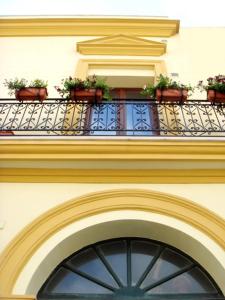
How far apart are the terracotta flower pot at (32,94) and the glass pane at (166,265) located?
336 centimetres

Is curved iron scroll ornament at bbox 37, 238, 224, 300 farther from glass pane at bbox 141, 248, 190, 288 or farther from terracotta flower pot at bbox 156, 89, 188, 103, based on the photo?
terracotta flower pot at bbox 156, 89, 188, 103

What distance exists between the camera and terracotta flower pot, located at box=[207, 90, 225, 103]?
23.0 feet

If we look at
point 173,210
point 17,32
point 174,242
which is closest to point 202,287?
point 174,242

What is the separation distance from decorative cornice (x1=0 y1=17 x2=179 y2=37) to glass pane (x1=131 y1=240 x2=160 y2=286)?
6.52 metres

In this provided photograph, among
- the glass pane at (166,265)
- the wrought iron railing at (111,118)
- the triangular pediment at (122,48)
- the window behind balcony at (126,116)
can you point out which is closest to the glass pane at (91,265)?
the glass pane at (166,265)

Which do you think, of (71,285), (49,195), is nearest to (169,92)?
(49,195)

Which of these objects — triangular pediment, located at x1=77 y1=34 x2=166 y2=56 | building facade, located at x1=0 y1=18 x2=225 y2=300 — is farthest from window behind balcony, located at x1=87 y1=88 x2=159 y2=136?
triangular pediment, located at x1=77 y1=34 x2=166 y2=56

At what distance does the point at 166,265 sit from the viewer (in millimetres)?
5816

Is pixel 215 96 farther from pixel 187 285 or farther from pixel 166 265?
pixel 187 285

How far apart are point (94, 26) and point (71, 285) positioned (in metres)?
7.42

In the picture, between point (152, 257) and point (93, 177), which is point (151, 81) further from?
point (152, 257)

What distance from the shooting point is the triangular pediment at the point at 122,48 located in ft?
32.9

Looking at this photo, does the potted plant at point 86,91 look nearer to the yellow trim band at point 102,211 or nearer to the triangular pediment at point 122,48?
the yellow trim band at point 102,211

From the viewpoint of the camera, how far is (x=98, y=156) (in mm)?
5961
